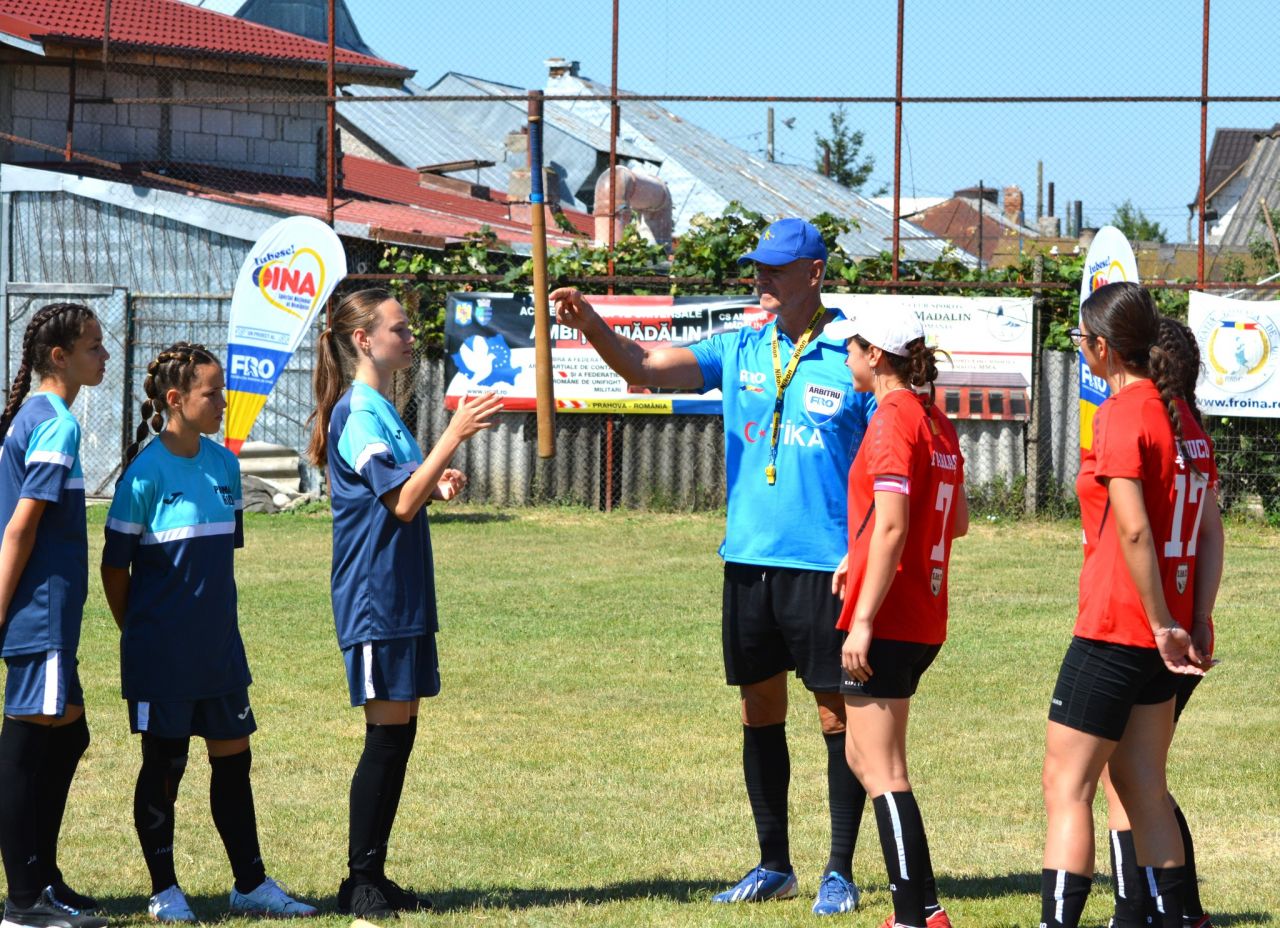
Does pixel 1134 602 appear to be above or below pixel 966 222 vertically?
below

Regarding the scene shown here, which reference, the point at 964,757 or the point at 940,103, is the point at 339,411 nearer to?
the point at 964,757

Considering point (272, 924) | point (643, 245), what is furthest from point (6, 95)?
point (272, 924)

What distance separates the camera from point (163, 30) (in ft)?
71.7

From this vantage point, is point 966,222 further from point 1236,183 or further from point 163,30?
point 163,30

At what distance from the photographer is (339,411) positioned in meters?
4.86

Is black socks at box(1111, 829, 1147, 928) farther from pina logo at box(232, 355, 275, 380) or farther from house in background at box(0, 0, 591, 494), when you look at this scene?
house in background at box(0, 0, 591, 494)

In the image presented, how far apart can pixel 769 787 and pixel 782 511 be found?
3.18ft

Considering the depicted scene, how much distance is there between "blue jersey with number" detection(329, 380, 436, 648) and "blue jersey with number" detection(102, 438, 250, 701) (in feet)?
1.28

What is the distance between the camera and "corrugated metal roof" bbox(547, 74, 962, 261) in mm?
37312

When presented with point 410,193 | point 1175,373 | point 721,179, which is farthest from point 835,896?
point 721,179

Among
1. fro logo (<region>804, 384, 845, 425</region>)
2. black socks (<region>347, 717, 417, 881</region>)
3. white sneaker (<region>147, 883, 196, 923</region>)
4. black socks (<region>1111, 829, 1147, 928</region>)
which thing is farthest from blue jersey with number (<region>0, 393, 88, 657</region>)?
black socks (<region>1111, 829, 1147, 928</region>)

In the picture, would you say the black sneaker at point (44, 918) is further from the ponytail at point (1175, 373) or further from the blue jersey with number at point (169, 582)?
the ponytail at point (1175, 373)

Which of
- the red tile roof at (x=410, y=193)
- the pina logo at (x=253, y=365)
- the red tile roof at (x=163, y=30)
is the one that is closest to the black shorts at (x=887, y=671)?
the pina logo at (x=253, y=365)

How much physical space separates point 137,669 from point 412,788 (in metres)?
2.01
